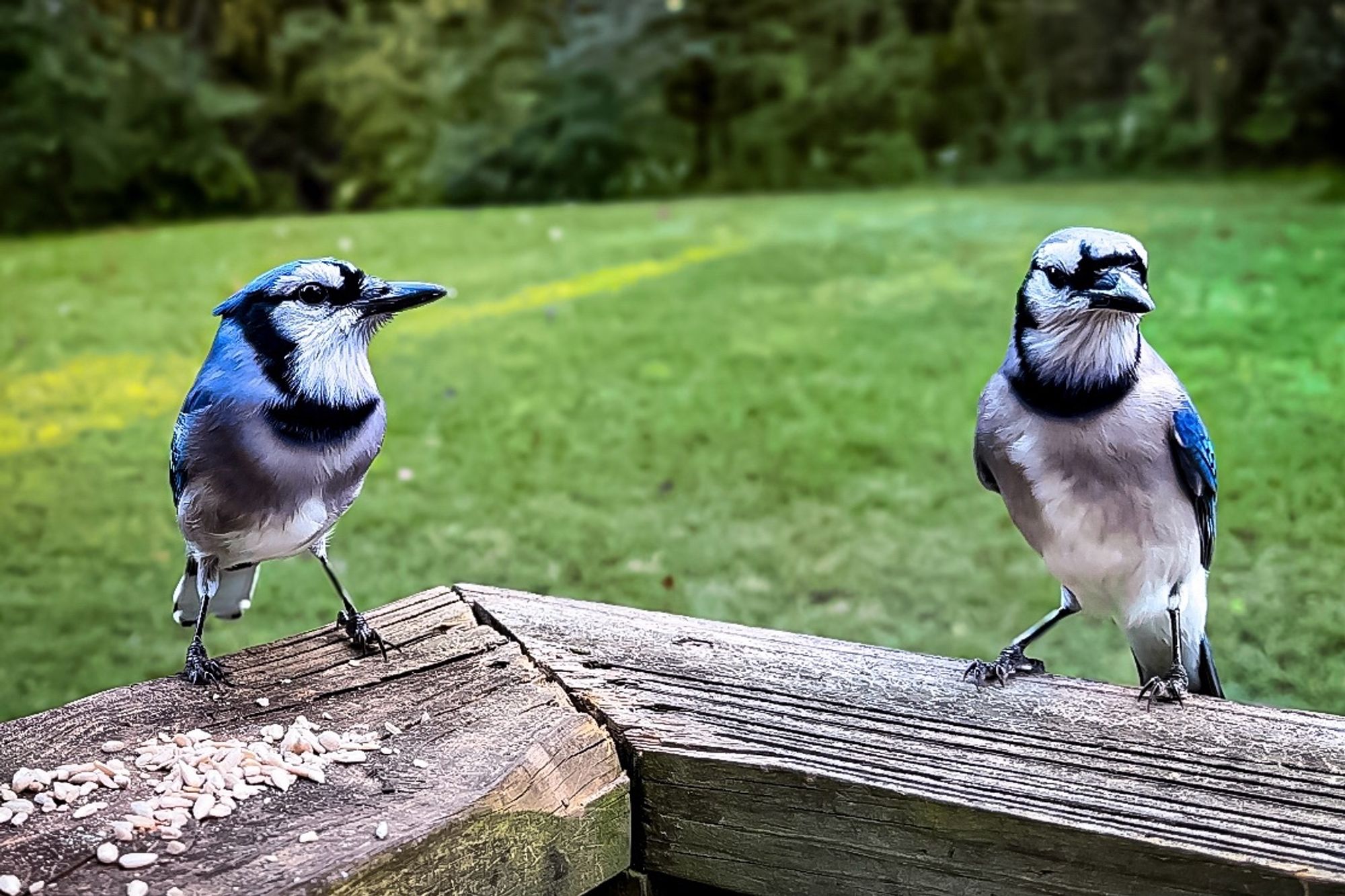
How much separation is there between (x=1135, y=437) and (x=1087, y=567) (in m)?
0.26

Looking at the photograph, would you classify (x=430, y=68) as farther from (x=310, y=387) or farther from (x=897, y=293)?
(x=310, y=387)

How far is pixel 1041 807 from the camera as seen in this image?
1.83 m

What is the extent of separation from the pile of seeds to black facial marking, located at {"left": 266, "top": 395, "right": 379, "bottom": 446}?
17.9 inches

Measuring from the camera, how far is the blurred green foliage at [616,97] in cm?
641

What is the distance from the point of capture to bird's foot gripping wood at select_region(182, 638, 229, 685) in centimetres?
222

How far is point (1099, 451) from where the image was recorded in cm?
218

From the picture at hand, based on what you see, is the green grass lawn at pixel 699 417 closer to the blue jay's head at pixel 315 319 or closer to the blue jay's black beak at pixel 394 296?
the blue jay's head at pixel 315 319

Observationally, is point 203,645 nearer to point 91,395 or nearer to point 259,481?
point 259,481

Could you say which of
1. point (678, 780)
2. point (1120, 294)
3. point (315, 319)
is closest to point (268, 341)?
point (315, 319)

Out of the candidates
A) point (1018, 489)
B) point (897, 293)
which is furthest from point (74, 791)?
point (897, 293)

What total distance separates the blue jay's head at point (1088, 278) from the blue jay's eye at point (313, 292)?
111 centimetres

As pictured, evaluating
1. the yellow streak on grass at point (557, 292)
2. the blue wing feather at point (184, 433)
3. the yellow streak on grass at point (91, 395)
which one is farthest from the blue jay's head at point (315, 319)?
the yellow streak on grass at point (557, 292)

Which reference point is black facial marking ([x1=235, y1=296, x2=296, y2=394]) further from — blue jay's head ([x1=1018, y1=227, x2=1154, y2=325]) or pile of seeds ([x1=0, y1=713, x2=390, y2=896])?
blue jay's head ([x1=1018, y1=227, x2=1154, y2=325])

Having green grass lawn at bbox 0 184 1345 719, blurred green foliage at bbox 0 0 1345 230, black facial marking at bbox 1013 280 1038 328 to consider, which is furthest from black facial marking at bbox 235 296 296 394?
blurred green foliage at bbox 0 0 1345 230
